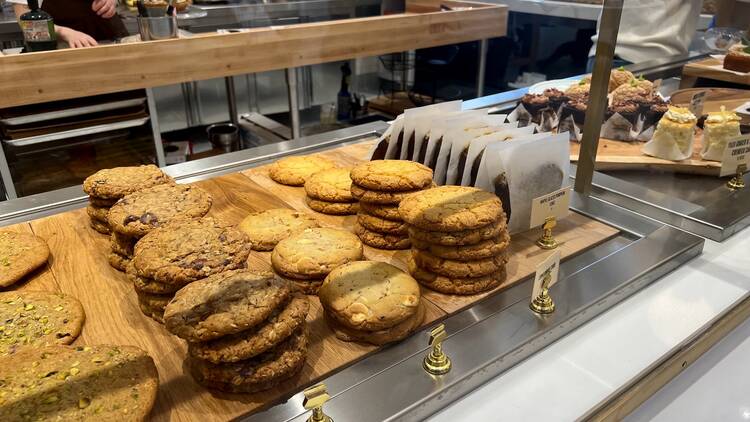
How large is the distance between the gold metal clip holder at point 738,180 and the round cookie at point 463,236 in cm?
116

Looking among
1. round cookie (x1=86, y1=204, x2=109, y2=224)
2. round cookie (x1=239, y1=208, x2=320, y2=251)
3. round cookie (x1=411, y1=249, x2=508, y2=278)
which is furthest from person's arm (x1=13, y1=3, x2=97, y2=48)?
round cookie (x1=411, y1=249, x2=508, y2=278)

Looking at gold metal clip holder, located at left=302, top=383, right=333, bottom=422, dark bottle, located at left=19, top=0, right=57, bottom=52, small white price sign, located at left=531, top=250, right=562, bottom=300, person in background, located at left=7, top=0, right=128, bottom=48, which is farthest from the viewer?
person in background, located at left=7, top=0, right=128, bottom=48

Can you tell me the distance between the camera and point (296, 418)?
3.28 ft

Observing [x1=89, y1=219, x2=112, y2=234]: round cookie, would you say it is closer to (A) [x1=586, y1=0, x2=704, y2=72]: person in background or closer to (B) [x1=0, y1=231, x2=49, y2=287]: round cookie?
(B) [x1=0, y1=231, x2=49, y2=287]: round cookie

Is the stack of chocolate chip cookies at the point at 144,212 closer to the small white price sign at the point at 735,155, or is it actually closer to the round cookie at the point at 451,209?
the round cookie at the point at 451,209

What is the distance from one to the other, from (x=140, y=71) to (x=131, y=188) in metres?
1.77

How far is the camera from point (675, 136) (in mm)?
2131

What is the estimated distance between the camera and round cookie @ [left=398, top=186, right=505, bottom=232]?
1.33 m

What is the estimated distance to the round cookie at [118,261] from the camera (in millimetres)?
1489

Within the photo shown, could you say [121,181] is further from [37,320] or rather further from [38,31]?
[38,31]

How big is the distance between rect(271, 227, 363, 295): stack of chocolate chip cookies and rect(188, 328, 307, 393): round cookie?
288mm

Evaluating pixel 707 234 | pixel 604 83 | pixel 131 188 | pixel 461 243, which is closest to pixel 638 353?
pixel 461 243

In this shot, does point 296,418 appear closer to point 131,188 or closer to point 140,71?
point 131,188

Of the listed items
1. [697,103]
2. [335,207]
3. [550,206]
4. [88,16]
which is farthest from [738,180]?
[88,16]
